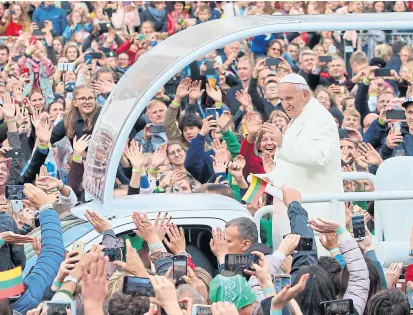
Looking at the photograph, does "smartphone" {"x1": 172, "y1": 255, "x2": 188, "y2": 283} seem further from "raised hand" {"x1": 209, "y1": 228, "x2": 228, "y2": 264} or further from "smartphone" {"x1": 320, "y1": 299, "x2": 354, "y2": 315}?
"smartphone" {"x1": 320, "y1": 299, "x2": 354, "y2": 315}

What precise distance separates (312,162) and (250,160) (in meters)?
2.54

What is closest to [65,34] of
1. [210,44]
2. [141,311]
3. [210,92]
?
[210,92]

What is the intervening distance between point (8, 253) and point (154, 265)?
0.96m

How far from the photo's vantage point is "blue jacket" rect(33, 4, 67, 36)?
2220 centimetres

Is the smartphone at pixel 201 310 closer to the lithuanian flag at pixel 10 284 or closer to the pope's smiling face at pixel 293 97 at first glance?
the lithuanian flag at pixel 10 284

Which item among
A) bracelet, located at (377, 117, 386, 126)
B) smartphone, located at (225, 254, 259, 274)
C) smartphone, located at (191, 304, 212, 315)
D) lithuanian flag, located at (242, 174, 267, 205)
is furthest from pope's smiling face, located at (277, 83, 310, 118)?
bracelet, located at (377, 117, 386, 126)

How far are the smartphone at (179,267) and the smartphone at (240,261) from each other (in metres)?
0.22

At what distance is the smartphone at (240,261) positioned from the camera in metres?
6.70

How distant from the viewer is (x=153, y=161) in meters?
11.2

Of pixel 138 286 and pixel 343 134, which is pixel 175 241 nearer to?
pixel 138 286

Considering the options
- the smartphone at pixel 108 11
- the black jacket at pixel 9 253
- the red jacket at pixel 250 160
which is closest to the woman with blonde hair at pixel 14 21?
the smartphone at pixel 108 11

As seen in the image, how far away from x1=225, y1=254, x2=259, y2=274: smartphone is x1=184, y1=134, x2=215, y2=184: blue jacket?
481 centimetres

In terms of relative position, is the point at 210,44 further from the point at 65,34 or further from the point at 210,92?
the point at 65,34

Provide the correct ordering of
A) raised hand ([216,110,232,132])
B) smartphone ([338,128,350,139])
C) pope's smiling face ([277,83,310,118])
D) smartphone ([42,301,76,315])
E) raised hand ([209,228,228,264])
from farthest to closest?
smartphone ([338,128,350,139])
raised hand ([216,110,232,132])
pope's smiling face ([277,83,310,118])
raised hand ([209,228,228,264])
smartphone ([42,301,76,315])
